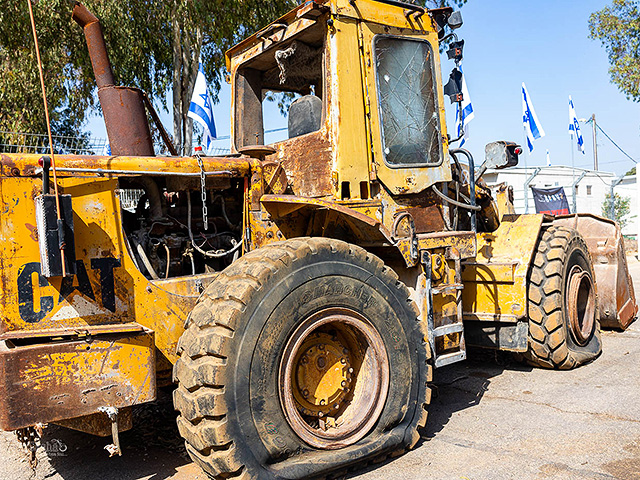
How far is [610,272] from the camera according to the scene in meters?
7.12

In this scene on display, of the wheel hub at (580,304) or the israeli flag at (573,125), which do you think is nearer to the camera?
the wheel hub at (580,304)

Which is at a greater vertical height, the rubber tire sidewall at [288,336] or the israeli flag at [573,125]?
the israeli flag at [573,125]

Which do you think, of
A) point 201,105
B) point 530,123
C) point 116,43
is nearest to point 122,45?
point 116,43

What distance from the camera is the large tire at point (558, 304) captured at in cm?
559

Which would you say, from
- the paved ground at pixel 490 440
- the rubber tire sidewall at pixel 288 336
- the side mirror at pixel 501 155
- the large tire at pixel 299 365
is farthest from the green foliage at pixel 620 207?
the large tire at pixel 299 365

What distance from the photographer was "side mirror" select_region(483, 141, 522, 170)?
15.9 ft

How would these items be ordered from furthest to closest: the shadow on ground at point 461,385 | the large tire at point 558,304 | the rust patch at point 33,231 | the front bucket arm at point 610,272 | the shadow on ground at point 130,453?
the front bucket arm at point 610,272, the large tire at point 558,304, the shadow on ground at point 461,385, the shadow on ground at point 130,453, the rust patch at point 33,231

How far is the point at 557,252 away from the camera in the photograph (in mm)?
5727

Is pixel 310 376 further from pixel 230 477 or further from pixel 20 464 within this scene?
pixel 20 464

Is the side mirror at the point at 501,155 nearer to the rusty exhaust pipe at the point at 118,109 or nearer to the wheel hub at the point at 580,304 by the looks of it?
the wheel hub at the point at 580,304

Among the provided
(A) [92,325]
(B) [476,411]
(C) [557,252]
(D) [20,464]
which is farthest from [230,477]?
(C) [557,252]

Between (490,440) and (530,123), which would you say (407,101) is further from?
(530,123)

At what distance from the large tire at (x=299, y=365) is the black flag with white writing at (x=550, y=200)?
1641 cm

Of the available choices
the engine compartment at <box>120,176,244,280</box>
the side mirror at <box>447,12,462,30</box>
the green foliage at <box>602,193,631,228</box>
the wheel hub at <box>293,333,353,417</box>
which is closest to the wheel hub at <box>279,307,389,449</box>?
the wheel hub at <box>293,333,353,417</box>
